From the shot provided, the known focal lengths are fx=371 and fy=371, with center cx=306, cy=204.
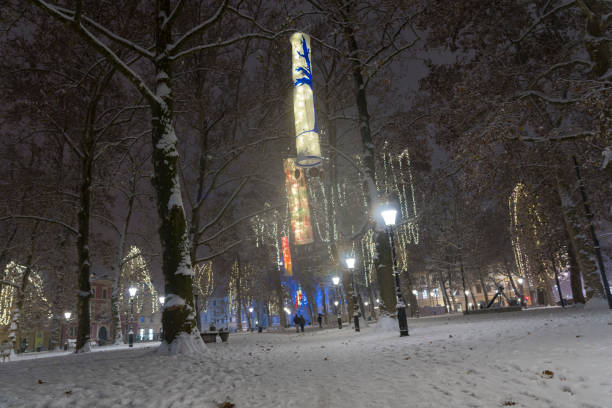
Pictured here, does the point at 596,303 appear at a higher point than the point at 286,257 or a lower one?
lower

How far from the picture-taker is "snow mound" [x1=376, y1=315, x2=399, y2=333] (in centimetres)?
1505

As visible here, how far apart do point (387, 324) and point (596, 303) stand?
1055 cm

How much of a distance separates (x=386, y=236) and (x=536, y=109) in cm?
804

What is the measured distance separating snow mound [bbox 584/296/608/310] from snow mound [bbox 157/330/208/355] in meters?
17.7

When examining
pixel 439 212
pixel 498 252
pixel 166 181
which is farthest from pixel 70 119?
pixel 498 252

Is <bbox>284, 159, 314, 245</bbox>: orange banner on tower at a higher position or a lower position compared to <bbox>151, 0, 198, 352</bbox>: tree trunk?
higher

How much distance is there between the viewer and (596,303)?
57.2 ft

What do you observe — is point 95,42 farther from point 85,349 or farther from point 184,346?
point 85,349

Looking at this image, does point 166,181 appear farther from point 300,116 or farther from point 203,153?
point 203,153

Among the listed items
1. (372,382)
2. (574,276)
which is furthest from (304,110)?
(574,276)

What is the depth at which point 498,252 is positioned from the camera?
4753 centimetres

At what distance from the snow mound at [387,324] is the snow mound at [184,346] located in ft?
28.0

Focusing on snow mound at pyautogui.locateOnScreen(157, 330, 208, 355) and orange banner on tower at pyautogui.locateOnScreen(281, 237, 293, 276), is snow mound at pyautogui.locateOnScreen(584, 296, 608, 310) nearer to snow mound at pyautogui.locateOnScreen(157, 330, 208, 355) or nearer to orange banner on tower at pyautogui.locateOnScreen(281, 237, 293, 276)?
snow mound at pyautogui.locateOnScreen(157, 330, 208, 355)

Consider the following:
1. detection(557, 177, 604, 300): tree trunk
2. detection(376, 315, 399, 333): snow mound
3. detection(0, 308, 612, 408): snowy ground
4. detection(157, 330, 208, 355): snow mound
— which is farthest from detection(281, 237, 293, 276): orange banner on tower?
detection(0, 308, 612, 408): snowy ground
